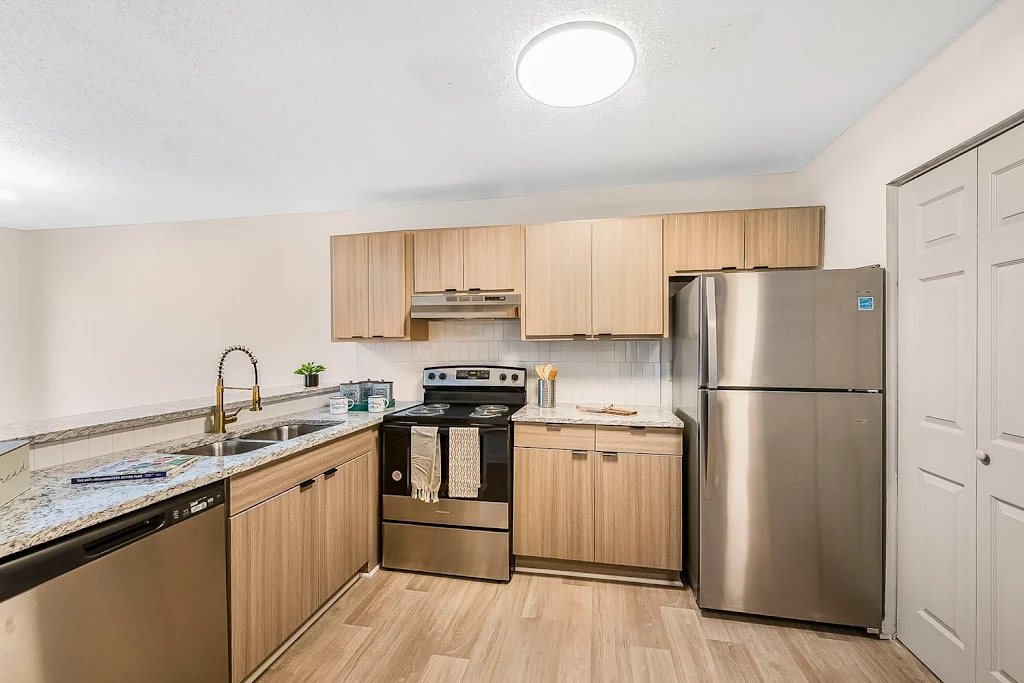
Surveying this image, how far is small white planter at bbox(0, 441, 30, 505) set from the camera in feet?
4.31

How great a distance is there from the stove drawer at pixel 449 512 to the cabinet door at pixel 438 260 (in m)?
1.42

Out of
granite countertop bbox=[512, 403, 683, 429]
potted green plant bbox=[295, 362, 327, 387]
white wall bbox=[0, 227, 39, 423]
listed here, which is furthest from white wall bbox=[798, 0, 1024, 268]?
white wall bbox=[0, 227, 39, 423]

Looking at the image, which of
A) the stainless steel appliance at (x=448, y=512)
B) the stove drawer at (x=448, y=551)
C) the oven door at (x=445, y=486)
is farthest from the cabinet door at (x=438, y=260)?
the stove drawer at (x=448, y=551)

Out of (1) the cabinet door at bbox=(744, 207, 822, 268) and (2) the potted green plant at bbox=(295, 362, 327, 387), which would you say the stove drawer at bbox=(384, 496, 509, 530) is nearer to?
A: (2) the potted green plant at bbox=(295, 362, 327, 387)

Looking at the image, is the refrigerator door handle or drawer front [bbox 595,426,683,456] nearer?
the refrigerator door handle

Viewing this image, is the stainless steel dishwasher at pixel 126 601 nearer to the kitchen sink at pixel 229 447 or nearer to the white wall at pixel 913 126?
the kitchen sink at pixel 229 447

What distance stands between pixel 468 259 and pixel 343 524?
71.8 inches

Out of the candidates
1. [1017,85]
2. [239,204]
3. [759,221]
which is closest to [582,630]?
[759,221]

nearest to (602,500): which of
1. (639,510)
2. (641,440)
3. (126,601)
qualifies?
(639,510)

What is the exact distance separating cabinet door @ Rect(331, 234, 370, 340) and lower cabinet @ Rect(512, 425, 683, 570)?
4.98 ft

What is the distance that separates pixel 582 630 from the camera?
2.21 m

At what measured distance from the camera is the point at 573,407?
3152 mm

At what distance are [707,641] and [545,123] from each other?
8.72ft

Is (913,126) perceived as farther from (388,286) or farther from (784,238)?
(388,286)
